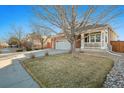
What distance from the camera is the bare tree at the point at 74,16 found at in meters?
5.71

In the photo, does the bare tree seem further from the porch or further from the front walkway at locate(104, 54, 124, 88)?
the porch

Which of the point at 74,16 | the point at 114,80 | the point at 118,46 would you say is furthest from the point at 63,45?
the point at 114,80

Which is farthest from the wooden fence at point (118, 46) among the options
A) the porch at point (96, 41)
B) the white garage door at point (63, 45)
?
the white garage door at point (63, 45)

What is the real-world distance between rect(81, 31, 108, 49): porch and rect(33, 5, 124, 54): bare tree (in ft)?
14.9

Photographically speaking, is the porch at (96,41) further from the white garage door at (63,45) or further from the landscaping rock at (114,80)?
the landscaping rock at (114,80)

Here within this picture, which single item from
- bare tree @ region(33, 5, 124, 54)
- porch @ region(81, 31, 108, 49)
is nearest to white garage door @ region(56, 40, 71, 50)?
porch @ region(81, 31, 108, 49)

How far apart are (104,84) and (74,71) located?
3.99 ft

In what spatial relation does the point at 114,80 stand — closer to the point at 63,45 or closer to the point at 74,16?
the point at 74,16

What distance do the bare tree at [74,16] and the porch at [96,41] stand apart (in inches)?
179

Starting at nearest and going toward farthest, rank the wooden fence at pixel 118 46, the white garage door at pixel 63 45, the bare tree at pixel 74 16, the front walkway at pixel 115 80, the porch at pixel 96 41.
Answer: the front walkway at pixel 115 80
the bare tree at pixel 74 16
the wooden fence at pixel 118 46
the porch at pixel 96 41
the white garage door at pixel 63 45

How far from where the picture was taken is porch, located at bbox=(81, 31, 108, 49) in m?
11.2
